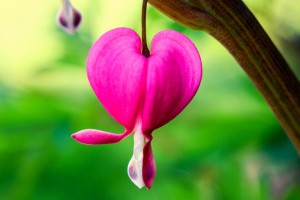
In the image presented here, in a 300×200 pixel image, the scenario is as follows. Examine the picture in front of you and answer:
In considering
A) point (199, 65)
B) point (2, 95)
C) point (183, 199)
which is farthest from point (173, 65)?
point (2, 95)

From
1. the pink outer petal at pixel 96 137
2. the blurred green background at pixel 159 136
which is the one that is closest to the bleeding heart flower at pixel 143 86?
the pink outer petal at pixel 96 137

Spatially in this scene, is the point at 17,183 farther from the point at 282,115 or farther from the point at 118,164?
the point at 282,115

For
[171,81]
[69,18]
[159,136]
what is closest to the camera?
[171,81]

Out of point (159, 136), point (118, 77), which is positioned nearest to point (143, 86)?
point (118, 77)

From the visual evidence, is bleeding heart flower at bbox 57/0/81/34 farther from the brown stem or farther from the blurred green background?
the blurred green background

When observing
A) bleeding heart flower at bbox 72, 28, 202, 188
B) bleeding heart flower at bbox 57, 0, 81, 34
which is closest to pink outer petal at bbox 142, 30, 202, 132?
bleeding heart flower at bbox 72, 28, 202, 188

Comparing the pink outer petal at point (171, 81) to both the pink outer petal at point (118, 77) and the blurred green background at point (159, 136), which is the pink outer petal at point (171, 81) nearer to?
the pink outer petal at point (118, 77)

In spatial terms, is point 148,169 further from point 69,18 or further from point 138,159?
point 69,18
